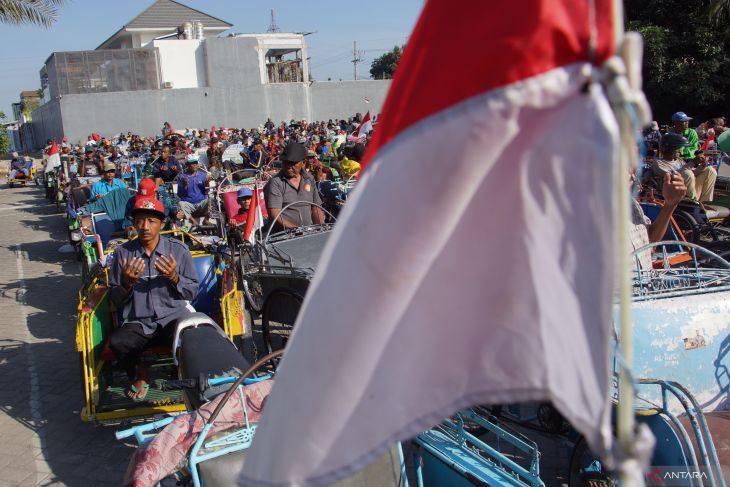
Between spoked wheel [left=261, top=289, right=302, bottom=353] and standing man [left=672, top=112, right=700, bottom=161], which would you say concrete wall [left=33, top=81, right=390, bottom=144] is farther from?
spoked wheel [left=261, top=289, right=302, bottom=353]

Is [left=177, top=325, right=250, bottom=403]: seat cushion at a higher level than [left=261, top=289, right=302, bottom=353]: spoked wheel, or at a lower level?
higher

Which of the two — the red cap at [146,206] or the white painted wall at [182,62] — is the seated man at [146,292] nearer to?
the red cap at [146,206]

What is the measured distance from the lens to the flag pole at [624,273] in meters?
1.13

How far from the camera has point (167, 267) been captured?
197 inches

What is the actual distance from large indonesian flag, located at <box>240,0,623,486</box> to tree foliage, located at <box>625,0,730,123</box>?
23.9 m

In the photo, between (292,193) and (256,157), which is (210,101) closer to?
(256,157)

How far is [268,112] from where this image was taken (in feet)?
131

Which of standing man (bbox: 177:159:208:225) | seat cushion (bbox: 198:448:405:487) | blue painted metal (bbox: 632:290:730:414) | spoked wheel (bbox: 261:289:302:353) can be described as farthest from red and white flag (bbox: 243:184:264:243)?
standing man (bbox: 177:159:208:225)

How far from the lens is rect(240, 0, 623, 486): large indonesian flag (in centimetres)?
117

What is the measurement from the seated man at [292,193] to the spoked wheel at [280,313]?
1.14m

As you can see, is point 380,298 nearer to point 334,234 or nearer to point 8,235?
point 334,234

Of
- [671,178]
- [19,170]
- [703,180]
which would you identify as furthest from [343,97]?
[671,178]

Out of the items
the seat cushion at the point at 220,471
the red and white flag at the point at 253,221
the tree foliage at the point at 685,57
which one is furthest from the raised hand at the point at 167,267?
the tree foliage at the point at 685,57

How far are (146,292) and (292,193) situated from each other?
2623mm
